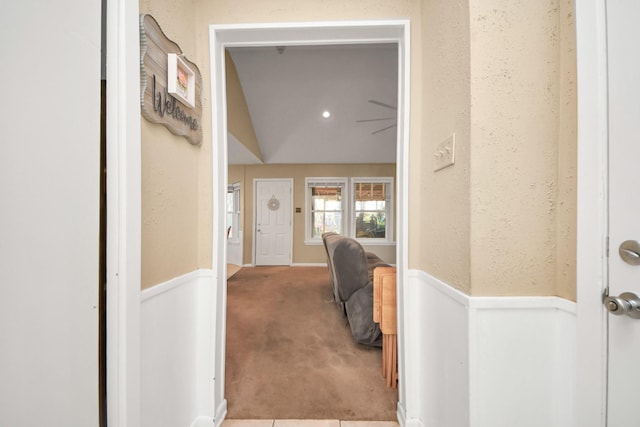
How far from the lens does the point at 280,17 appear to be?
1.34 m

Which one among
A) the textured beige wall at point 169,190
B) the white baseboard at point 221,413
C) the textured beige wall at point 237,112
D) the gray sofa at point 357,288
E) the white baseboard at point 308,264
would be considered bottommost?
the white baseboard at point 308,264

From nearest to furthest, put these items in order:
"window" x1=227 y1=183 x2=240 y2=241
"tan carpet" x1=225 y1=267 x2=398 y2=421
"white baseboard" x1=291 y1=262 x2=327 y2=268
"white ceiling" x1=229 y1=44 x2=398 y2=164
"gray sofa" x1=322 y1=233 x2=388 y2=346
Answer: "tan carpet" x1=225 y1=267 x2=398 y2=421, "gray sofa" x1=322 y1=233 x2=388 y2=346, "white ceiling" x1=229 y1=44 x2=398 y2=164, "white baseboard" x1=291 y1=262 x2=327 y2=268, "window" x1=227 y1=183 x2=240 y2=241

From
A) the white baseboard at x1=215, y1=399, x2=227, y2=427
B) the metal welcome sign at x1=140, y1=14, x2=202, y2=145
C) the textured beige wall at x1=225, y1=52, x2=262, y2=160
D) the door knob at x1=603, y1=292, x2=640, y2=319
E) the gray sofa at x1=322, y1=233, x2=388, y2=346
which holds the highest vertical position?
the textured beige wall at x1=225, y1=52, x2=262, y2=160

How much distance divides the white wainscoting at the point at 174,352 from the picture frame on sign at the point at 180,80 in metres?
0.82

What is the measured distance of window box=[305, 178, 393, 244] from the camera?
6035 millimetres

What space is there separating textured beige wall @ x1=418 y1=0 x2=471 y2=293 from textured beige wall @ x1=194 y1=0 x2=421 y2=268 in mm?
50

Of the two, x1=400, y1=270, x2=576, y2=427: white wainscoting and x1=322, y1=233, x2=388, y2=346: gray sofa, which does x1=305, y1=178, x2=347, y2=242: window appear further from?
x1=400, y1=270, x2=576, y2=427: white wainscoting

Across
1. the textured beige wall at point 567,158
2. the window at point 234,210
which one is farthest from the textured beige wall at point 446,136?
the window at point 234,210

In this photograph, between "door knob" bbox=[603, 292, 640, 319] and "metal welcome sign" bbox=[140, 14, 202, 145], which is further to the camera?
"metal welcome sign" bbox=[140, 14, 202, 145]

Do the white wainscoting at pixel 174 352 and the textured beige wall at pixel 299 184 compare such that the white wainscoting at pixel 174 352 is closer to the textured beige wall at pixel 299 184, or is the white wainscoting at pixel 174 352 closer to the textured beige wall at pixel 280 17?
the textured beige wall at pixel 280 17

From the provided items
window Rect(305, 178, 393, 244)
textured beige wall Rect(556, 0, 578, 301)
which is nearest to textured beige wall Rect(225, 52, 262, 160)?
window Rect(305, 178, 393, 244)

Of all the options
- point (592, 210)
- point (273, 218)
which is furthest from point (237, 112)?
point (592, 210)

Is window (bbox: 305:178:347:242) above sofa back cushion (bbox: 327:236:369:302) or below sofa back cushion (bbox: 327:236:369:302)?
above

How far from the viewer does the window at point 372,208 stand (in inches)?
238
